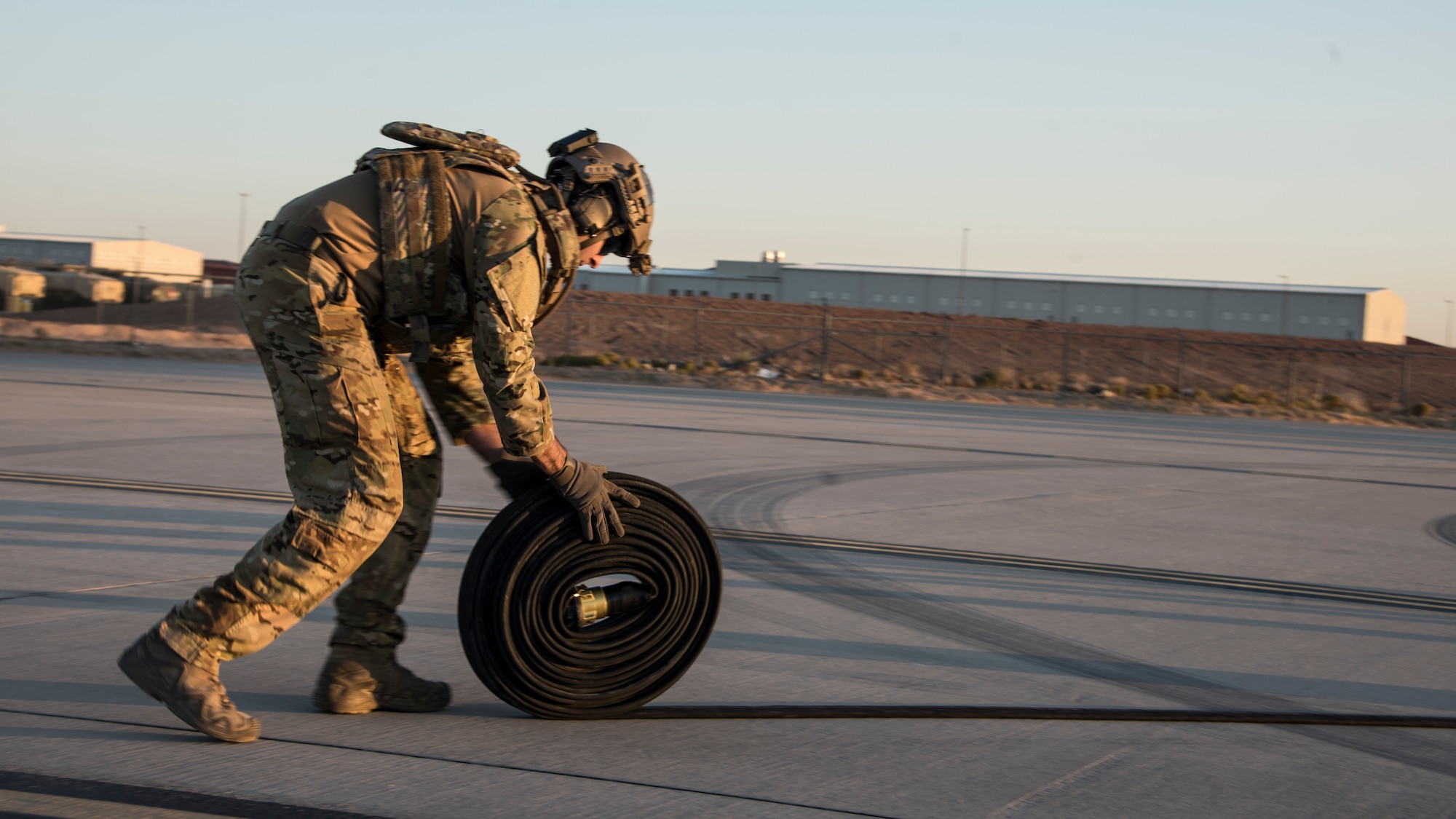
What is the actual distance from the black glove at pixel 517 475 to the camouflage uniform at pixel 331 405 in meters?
0.45

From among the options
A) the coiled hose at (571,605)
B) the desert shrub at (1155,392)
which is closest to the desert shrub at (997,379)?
the desert shrub at (1155,392)

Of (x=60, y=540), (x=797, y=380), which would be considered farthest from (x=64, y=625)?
(x=797, y=380)

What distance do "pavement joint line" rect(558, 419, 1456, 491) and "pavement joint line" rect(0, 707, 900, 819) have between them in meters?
10.7

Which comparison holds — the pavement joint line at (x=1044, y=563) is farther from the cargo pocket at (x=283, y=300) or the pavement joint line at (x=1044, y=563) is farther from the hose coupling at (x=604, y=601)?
the cargo pocket at (x=283, y=300)

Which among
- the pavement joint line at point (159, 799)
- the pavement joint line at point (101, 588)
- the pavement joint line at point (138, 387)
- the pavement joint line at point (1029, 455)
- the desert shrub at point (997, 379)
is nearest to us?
the pavement joint line at point (159, 799)

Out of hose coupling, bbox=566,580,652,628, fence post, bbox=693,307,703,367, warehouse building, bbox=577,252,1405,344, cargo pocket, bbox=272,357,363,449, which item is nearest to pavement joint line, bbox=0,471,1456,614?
hose coupling, bbox=566,580,652,628

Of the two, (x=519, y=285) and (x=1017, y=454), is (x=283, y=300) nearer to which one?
(x=519, y=285)

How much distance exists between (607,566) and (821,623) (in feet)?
5.27

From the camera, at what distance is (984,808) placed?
3.17m

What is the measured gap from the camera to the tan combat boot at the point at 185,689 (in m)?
3.36

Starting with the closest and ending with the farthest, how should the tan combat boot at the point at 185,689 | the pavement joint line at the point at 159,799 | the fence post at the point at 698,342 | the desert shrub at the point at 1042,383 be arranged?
the pavement joint line at the point at 159,799
the tan combat boot at the point at 185,689
the fence post at the point at 698,342
the desert shrub at the point at 1042,383

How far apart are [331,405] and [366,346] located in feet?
0.74

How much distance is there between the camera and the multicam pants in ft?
11.2

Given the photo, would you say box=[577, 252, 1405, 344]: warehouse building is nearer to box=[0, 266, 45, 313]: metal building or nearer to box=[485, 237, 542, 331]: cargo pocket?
box=[0, 266, 45, 313]: metal building
